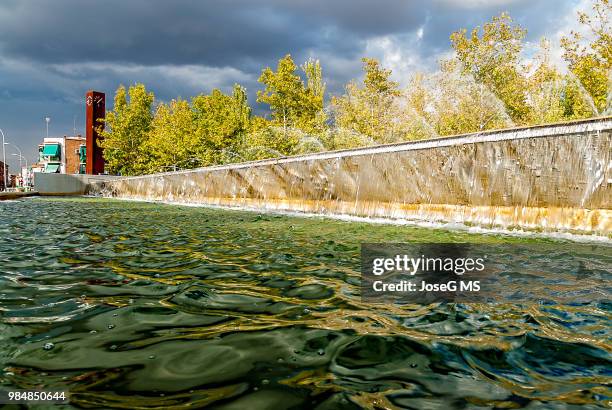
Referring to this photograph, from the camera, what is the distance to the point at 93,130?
57562mm

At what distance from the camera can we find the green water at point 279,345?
5.43 feet

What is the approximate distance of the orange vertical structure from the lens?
187 ft

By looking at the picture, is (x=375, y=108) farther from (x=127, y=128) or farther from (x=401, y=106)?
(x=127, y=128)

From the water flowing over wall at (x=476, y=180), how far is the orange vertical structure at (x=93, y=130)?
4972cm

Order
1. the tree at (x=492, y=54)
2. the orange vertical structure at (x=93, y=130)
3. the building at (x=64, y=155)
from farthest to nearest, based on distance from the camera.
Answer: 1. the building at (x=64, y=155)
2. the orange vertical structure at (x=93, y=130)
3. the tree at (x=492, y=54)

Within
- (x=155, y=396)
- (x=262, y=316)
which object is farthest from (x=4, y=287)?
(x=155, y=396)

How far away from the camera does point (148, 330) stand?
7.75 feet

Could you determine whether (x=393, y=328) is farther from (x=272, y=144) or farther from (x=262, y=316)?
(x=272, y=144)

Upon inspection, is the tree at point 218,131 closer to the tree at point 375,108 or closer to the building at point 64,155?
the tree at point 375,108

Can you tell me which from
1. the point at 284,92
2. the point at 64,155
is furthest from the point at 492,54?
the point at 64,155

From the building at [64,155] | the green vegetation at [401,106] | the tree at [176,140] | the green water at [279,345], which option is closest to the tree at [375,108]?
the green vegetation at [401,106]

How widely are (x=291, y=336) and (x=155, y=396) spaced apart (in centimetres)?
79

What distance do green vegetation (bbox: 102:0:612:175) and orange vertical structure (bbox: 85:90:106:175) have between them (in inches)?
737

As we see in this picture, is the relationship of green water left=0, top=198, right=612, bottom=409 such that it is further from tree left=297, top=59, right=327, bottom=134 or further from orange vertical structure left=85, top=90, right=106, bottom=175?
orange vertical structure left=85, top=90, right=106, bottom=175
